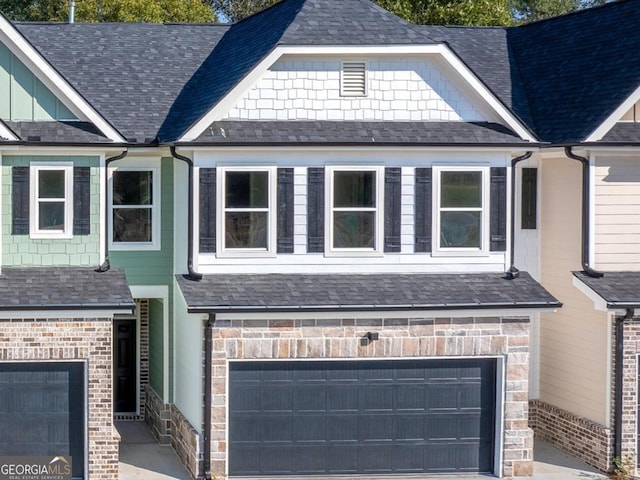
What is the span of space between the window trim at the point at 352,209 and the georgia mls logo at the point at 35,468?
5.44 metres

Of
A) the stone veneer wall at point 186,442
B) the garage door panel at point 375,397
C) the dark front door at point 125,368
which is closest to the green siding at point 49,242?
the stone veneer wall at point 186,442

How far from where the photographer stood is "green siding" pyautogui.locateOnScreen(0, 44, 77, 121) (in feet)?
64.7

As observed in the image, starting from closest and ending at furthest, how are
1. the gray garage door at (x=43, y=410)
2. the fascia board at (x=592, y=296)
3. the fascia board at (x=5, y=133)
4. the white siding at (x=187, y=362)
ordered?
the gray garage door at (x=43, y=410)
the white siding at (x=187, y=362)
the fascia board at (x=5, y=133)
the fascia board at (x=592, y=296)

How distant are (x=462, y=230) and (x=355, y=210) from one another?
1.87 metres

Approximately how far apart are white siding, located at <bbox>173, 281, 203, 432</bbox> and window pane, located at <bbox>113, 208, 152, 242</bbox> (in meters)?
1.11

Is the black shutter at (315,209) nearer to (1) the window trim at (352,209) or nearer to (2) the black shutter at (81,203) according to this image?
(1) the window trim at (352,209)

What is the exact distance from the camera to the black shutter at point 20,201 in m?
19.9

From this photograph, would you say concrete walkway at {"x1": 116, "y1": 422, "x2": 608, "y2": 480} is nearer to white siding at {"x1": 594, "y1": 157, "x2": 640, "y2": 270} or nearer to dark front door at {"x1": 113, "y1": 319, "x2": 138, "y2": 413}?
dark front door at {"x1": 113, "y1": 319, "x2": 138, "y2": 413}

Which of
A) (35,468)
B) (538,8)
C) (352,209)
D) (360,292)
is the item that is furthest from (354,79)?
(538,8)

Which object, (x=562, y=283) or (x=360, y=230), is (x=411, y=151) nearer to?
(x=360, y=230)

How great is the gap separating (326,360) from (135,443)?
4370mm

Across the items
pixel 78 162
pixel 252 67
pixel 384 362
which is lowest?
pixel 384 362

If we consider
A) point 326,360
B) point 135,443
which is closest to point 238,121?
point 326,360

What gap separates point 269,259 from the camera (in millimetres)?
19859
